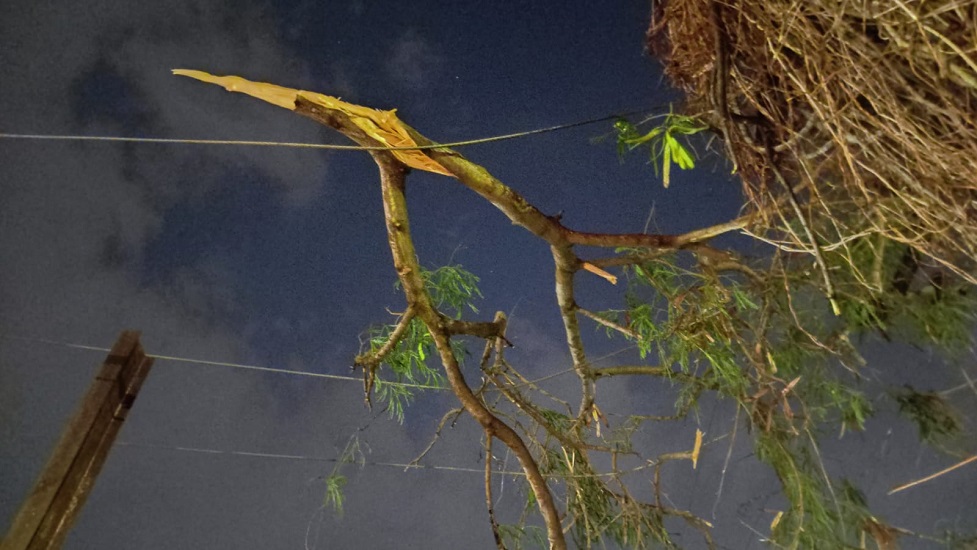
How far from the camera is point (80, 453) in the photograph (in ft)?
2.79

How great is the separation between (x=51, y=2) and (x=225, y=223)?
0.64m

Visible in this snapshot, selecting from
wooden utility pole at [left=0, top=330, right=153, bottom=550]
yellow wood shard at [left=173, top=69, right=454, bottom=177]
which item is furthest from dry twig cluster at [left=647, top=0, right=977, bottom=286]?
wooden utility pole at [left=0, top=330, right=153, bottom=550]

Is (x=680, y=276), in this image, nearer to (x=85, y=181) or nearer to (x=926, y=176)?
(x=926, y=176)

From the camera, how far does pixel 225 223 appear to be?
1760 millimetres

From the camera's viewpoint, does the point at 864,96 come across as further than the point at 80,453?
No

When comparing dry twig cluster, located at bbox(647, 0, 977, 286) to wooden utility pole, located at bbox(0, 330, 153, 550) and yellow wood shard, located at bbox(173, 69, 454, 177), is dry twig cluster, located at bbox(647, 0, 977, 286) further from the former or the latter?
wooden utility pole, located at bbox(0, 330, 153, 550)

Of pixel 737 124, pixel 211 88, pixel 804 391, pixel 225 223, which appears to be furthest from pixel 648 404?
pixel 211 88

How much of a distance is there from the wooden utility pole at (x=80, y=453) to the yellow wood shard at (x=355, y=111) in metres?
0.45

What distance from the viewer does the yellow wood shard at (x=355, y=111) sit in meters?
0.77

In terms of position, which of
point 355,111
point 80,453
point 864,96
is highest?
point 355,111

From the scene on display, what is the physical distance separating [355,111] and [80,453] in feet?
1.97

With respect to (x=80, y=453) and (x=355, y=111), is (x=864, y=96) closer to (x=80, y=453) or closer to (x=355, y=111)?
(x=355, y=111)

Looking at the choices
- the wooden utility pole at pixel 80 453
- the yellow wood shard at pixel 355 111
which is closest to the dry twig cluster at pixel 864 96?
the yellow wood shard at pixel 355 111

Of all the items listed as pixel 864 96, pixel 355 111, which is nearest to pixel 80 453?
pixel 355 111
